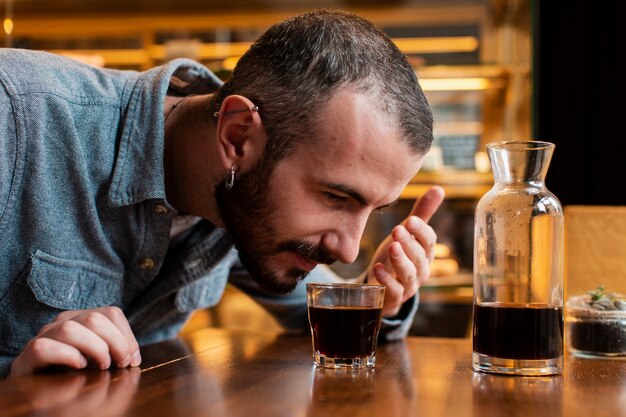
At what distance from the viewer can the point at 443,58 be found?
359 cm

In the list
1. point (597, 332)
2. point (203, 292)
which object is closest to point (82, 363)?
point (203, 292)

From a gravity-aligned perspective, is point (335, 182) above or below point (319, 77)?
below

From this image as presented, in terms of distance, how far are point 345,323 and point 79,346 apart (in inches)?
13.4

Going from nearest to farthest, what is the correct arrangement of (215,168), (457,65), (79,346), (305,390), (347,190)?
(305,390) → (79,346) → (347,190) → (215,168) → (457,65)

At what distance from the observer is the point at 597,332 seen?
1.27m

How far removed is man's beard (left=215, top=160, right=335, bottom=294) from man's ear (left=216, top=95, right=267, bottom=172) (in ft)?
0.08

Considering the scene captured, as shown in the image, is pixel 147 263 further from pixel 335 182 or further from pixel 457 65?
pixel 457 65

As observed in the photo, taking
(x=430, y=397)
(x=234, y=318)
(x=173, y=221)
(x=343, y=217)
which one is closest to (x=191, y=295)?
(x=173, y=221)

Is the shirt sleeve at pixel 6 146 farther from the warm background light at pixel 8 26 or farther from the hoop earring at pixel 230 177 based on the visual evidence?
the warm background light at pixel 8 26

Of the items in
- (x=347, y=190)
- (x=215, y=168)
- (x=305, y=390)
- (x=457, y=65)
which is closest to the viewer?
(x=305, y=390)

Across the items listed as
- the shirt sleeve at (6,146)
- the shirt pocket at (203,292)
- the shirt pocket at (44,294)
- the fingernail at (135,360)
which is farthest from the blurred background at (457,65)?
the fingernail at (135,360)

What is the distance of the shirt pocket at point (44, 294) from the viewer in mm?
1353

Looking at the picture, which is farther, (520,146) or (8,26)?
(8,26)

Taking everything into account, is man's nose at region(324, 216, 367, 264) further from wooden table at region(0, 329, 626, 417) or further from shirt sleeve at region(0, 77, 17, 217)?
shirt sleeve at region(0, 77, 17, 217)
